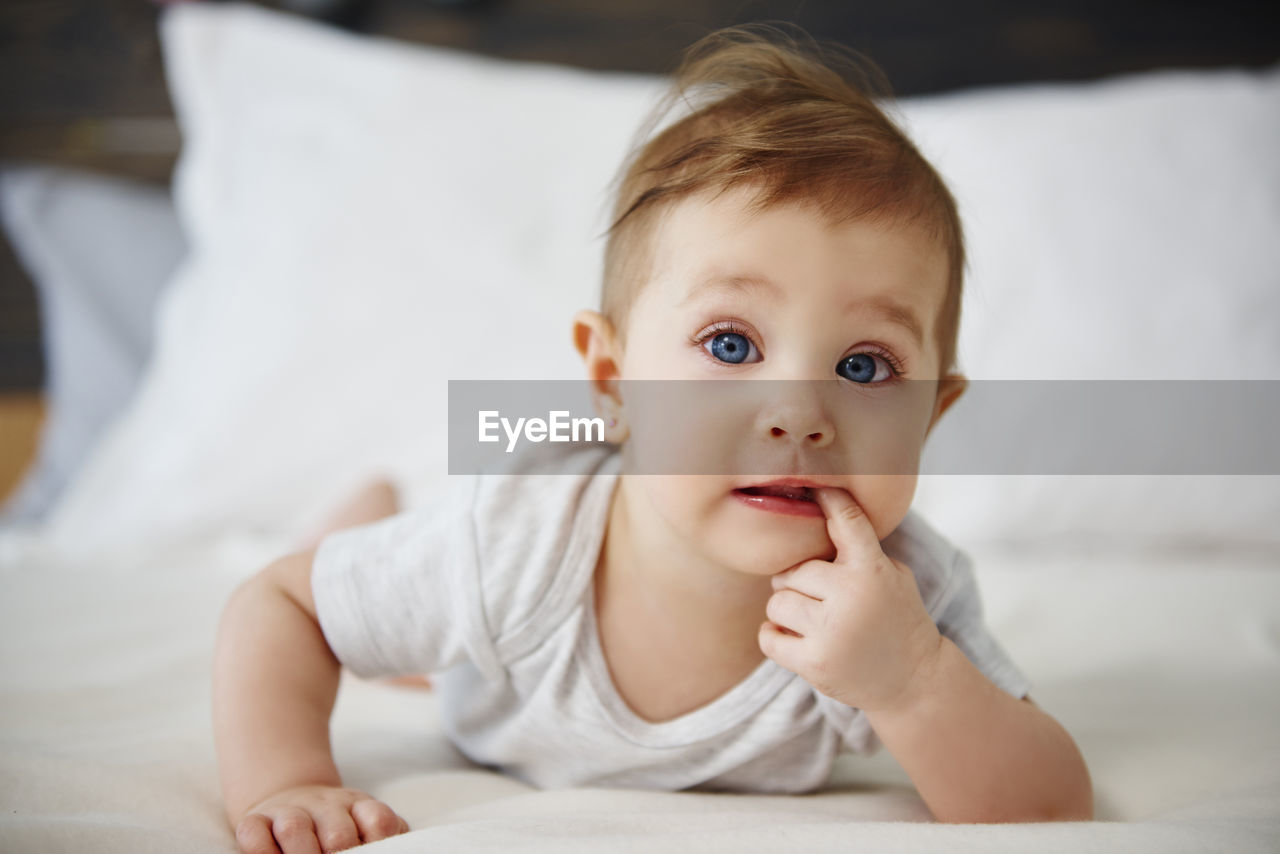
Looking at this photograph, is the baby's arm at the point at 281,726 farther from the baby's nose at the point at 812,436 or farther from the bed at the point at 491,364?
the baby's nose at the point at 812,436

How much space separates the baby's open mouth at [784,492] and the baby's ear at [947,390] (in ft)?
0.55

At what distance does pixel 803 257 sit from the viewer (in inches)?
24.6

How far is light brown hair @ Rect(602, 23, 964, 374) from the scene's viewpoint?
66 cm

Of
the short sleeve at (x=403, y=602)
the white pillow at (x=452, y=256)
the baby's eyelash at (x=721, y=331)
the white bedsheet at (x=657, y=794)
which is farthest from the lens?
the white pillow at (x=452, y=256)

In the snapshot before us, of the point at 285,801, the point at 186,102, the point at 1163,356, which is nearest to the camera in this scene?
the point at 285,801

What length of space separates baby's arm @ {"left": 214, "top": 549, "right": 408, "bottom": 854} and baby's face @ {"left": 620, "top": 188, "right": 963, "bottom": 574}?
28 cm

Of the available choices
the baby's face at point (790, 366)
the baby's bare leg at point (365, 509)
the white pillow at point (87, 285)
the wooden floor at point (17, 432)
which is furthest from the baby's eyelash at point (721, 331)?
the wooden floor at point (17, 432)

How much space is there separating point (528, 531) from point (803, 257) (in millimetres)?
301

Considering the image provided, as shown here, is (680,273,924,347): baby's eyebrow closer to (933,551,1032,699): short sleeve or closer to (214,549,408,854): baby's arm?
(933,551,1032,699): short sleeve

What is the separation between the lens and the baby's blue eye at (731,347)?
64 centimetres

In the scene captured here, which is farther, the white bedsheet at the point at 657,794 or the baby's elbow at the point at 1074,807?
the baby's elbow at the point at 1074,807

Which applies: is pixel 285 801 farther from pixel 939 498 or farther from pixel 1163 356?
pixel 1163 356

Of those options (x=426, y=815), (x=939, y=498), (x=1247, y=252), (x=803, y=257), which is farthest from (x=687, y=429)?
(x=1247, y=252)

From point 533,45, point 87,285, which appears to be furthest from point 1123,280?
point 87,285
